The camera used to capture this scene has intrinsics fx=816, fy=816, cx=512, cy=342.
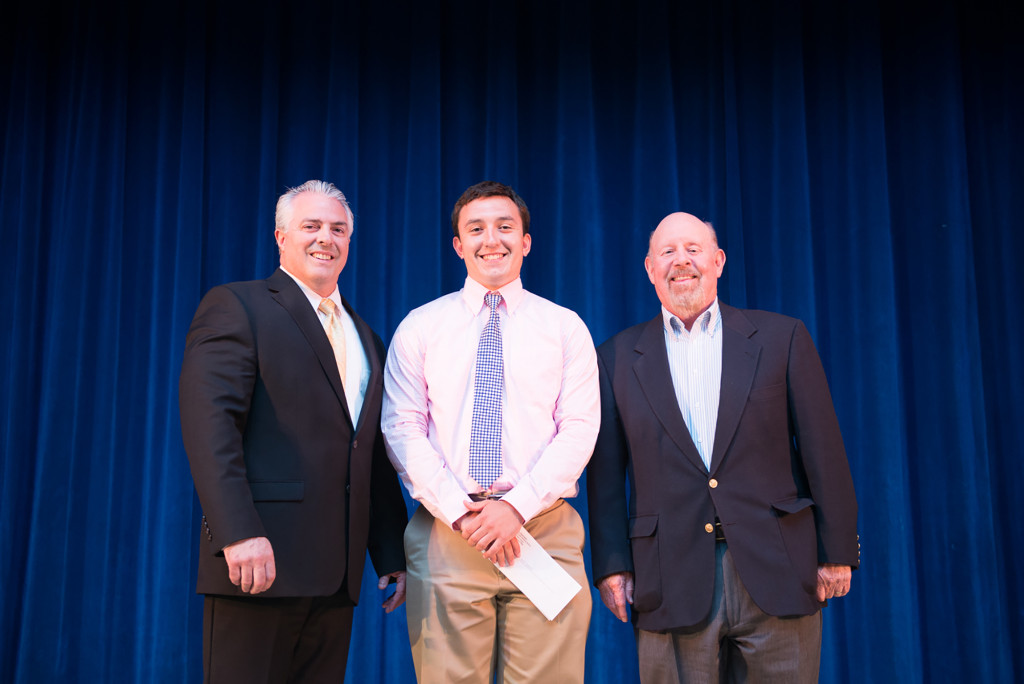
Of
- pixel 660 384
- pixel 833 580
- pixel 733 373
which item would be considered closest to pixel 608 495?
pixel 660 384

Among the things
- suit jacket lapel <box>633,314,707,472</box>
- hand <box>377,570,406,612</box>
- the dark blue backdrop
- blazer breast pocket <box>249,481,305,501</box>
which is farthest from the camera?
the dark blue backdrop

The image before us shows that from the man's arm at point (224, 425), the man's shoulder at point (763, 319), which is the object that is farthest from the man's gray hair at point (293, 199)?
the man's shoulder at point (763, 319)

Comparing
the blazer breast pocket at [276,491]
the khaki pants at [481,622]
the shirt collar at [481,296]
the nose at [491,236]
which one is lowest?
the khaki pants at [481,622]

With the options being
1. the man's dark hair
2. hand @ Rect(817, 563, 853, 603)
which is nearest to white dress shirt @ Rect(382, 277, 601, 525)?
the man's dark hair

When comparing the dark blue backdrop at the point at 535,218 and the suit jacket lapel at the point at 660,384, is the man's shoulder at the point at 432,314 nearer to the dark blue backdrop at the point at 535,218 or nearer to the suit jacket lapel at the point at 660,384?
the suit jacket lapel at the point at 660,384

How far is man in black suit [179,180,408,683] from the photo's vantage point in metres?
1.78

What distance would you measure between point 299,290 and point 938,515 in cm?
273

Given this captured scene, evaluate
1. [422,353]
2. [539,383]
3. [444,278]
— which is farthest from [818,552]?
[444,278]

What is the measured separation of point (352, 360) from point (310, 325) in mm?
176

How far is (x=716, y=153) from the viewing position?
12.3 feet

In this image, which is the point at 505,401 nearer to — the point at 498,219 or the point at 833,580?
the point at 498,219

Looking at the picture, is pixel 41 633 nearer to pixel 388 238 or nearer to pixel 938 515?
pixel 388 238

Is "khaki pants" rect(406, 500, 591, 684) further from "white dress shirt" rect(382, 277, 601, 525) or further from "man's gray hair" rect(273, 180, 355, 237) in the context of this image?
"man's gray hair" rect(273, 180, 355, 237)

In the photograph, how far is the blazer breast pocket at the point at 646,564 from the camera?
6.61 feet
